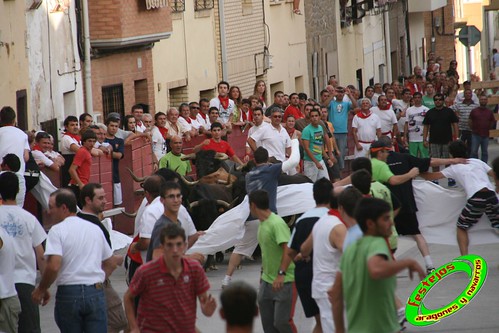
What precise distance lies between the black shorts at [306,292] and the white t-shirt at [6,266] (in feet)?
8.12

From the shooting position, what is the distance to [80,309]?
1105 centimetres

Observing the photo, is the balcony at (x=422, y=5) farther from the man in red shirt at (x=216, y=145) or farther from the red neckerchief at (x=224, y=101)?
the man in red shirt at (x=216, y=145)

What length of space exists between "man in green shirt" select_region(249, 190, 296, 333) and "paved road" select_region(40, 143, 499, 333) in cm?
208

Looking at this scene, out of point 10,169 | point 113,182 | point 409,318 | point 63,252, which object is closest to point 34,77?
point 113,182

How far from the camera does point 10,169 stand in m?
14.7

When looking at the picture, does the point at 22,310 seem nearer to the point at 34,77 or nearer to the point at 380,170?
the point at 380,170

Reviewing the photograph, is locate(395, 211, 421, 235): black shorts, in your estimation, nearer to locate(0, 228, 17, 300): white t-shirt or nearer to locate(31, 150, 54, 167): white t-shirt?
locate(31, 150, 54, 167): white t-shirt

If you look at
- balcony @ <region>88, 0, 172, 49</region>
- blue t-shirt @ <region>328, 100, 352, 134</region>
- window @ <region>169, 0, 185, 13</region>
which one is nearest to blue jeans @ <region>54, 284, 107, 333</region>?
balcony @ <region>88, 0, 172, 49</region>

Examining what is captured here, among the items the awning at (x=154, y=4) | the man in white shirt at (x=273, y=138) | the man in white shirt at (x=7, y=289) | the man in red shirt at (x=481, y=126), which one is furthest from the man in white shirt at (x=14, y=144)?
the man in red shirt at (x=481, y=126)

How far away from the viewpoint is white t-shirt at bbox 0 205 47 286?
11.8m

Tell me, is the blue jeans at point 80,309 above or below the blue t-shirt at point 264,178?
below

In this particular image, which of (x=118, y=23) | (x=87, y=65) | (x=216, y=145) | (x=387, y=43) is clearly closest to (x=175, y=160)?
(x=216, y=145)

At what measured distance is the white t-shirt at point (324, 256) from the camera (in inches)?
446

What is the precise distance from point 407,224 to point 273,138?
621cm
